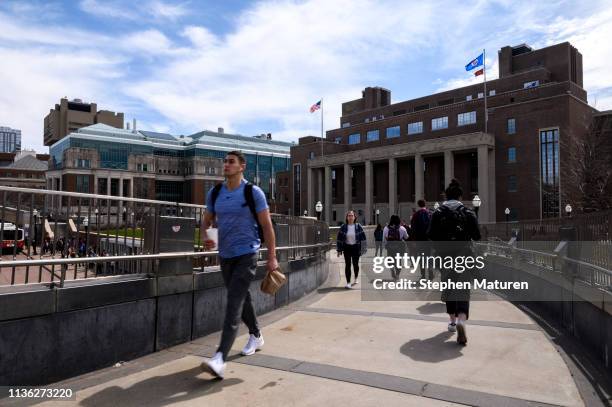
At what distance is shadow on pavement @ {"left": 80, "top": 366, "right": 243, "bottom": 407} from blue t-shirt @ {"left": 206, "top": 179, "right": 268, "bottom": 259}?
117 cm

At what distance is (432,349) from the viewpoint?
215 inches

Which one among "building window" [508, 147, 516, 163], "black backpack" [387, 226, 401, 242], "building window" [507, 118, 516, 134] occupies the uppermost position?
"building window" [507, 118, 516, 134]

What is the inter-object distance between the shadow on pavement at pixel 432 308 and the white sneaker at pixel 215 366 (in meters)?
4.60

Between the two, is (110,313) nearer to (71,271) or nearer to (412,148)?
(71,271)

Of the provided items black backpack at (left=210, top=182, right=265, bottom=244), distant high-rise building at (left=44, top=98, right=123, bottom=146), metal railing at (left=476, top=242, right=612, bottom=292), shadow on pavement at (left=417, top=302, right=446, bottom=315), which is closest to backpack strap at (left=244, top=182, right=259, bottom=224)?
black backpack at (left=210, top=182, right=265, bottom=244)

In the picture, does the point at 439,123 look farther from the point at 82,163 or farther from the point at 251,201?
the point at 82,163

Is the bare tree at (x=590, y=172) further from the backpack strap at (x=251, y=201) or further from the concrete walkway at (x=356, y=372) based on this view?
the backpack strap at (x=251, y=201)

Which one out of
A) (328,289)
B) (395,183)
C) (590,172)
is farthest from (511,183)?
(328,289)

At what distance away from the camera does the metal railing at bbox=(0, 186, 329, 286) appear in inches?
163

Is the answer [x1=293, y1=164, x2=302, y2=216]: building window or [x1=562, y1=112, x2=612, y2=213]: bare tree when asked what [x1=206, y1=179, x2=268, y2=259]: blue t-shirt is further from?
[x1=293, y1=164, x2=302, y2=216]: building window

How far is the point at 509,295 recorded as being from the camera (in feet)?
34.4

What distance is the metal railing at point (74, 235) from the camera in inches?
163

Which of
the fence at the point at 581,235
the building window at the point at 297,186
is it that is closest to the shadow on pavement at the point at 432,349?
the fence at the point at 581,235

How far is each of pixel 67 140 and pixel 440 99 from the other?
278ft
